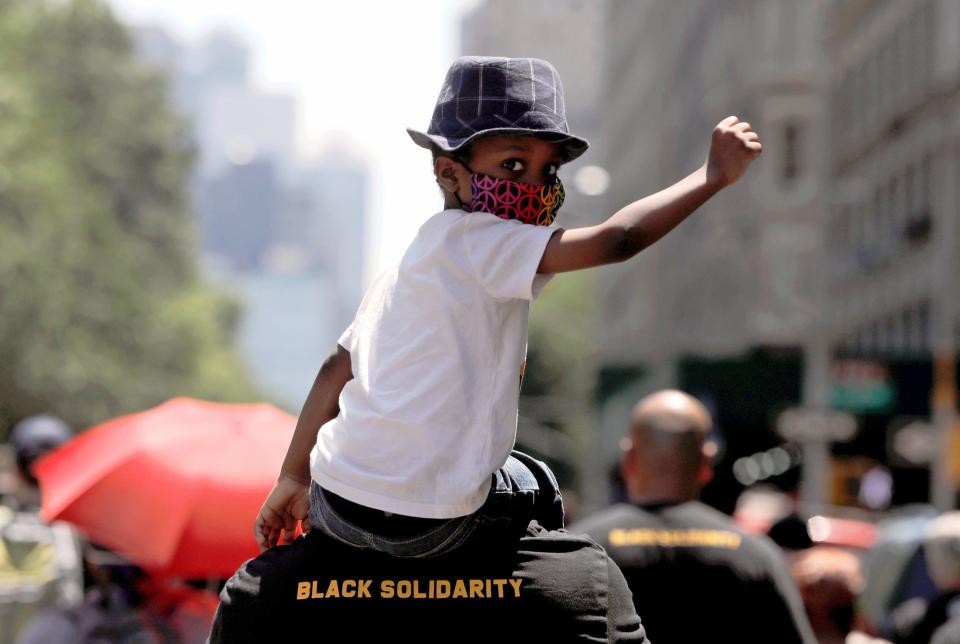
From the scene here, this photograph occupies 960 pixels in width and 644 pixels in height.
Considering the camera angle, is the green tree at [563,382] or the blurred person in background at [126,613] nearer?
the blurred person in background at [126,613]

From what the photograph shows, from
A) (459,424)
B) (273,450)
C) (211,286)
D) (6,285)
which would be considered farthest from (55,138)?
(459,424)

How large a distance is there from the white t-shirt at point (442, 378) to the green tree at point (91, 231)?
112ft

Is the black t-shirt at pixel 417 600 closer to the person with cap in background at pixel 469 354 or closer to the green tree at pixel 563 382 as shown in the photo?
the person with cap in background at pixel 469 354

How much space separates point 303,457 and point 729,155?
3.05 ft

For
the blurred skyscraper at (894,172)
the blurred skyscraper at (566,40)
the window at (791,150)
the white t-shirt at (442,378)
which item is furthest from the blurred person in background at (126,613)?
the blurred skyscraper at (566,40)

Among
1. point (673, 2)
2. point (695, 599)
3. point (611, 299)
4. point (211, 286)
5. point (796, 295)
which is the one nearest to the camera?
point (695, 599)

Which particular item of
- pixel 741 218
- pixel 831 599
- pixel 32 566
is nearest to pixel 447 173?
pixel 831 599

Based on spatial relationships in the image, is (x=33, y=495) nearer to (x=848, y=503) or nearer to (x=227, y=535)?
(x=227, y=535)

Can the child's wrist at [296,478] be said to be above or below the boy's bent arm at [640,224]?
below

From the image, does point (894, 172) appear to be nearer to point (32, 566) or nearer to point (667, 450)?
point (32, 566)

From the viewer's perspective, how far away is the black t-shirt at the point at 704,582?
5105mm

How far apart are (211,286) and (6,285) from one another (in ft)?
98.3

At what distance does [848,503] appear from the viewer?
36.6 metres

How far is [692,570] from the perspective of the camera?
5.18m
